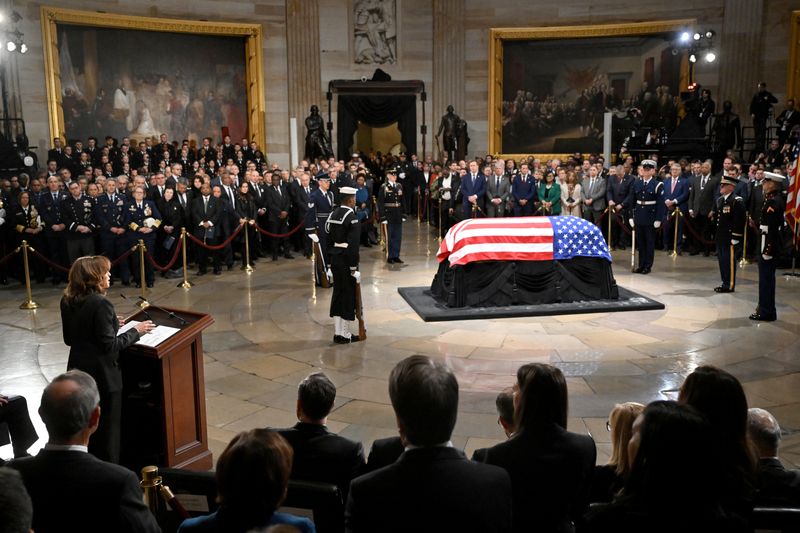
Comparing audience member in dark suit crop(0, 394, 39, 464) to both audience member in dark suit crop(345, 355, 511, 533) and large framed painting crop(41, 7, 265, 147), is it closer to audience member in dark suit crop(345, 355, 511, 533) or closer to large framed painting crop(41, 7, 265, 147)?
audience member in dark suit crop(345, 355, 511, 533)

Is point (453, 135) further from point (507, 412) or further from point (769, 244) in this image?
point (507, 412)

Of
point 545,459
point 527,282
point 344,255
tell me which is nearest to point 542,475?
point 545,459

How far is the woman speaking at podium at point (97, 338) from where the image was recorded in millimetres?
5008

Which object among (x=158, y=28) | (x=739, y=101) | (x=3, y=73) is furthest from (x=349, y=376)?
(x=739, y=101)

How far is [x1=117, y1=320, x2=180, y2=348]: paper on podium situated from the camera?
17.6 feet

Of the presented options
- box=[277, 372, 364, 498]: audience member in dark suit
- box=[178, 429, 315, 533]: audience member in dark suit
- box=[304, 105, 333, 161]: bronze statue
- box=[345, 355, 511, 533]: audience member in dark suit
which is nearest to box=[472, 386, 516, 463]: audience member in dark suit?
box=[277, 372, 364, 498]: audience member in dark suit

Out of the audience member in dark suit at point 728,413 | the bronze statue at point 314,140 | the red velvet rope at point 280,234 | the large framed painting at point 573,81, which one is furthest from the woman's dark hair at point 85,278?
the large framed painting at point 573,81

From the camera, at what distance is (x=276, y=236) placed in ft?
49.5

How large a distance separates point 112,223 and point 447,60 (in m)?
14.9

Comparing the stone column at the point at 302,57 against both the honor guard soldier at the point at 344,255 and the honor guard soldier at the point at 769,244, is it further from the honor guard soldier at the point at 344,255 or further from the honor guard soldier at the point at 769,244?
the honor guard soldier at the point at 769,244

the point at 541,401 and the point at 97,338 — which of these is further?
the point at 97,338

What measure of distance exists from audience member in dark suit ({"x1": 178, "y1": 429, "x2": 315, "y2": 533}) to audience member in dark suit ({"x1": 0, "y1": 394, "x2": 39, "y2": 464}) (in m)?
3.27

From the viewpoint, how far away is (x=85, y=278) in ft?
16.6

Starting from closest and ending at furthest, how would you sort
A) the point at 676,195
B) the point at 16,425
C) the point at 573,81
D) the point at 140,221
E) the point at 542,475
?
the point at 542,475, the point at 16,425, the point at 140,221, the point at 676,195, the point at 573,81
